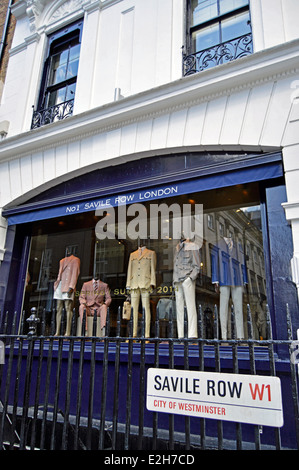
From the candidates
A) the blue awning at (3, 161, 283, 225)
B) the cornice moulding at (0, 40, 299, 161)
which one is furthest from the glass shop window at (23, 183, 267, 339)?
the cornice moulding at (0, 40, 299, 161)

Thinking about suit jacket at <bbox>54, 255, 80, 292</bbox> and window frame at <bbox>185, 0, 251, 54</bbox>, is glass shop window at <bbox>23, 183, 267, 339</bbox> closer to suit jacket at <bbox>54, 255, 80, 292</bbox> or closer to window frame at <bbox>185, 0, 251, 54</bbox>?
suit jacket at <bbox>54, 255, 80, 292</bbox>

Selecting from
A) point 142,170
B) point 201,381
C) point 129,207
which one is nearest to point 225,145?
point 142,170

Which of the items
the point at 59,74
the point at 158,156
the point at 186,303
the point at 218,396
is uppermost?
the point at 59,74

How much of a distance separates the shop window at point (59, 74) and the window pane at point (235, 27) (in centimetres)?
354

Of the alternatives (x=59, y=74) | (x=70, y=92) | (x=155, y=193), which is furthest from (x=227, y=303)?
(x=59, y=74)

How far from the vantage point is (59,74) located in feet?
26.8

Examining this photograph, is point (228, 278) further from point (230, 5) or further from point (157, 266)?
point (230, 5)

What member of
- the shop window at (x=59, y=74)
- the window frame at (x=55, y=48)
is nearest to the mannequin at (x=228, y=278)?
the shop window at (x=59, y=74)

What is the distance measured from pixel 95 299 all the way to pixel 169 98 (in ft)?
13.9

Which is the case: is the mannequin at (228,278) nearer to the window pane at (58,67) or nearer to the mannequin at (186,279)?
the mannequin at (186,279)

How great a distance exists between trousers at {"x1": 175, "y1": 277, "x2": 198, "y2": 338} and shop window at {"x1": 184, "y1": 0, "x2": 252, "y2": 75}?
398 centimetres

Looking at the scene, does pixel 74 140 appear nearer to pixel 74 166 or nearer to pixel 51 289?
pixel 74 166

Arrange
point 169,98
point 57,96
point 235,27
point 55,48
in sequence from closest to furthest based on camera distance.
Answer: point 169,98, point 235,27, point 57,96, point 55,48

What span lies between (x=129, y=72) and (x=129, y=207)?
2.90 metres
